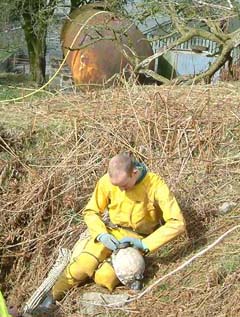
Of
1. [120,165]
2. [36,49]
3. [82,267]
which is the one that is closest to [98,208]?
[82,267]

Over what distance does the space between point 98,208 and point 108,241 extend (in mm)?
340

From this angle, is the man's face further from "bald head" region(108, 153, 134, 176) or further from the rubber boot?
the rubber boot

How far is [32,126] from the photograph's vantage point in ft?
26.1

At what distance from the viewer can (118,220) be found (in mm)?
6250

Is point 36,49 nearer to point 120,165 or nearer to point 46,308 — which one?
point 46,308

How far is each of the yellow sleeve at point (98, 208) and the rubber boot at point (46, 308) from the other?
0.61 metres

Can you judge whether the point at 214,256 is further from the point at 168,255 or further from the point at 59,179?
the point at 59,179

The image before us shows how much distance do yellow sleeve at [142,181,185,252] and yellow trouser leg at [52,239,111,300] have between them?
0.38m

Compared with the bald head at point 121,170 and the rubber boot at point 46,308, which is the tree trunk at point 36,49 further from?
the bald head at point 121,170

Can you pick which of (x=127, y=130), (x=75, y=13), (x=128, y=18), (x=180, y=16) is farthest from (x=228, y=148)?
(x=75, y=13)

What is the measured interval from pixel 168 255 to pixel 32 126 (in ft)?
7.19

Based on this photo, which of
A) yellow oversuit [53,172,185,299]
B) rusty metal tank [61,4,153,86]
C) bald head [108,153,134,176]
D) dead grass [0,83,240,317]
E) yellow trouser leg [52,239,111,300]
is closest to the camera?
bald head [108,153,134,176]

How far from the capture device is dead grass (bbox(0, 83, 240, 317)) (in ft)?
21.9

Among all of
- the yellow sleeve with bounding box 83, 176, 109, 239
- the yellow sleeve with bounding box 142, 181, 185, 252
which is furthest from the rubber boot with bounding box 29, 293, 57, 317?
the yellow sleeve with bounding box 142, 181, 185, 252
